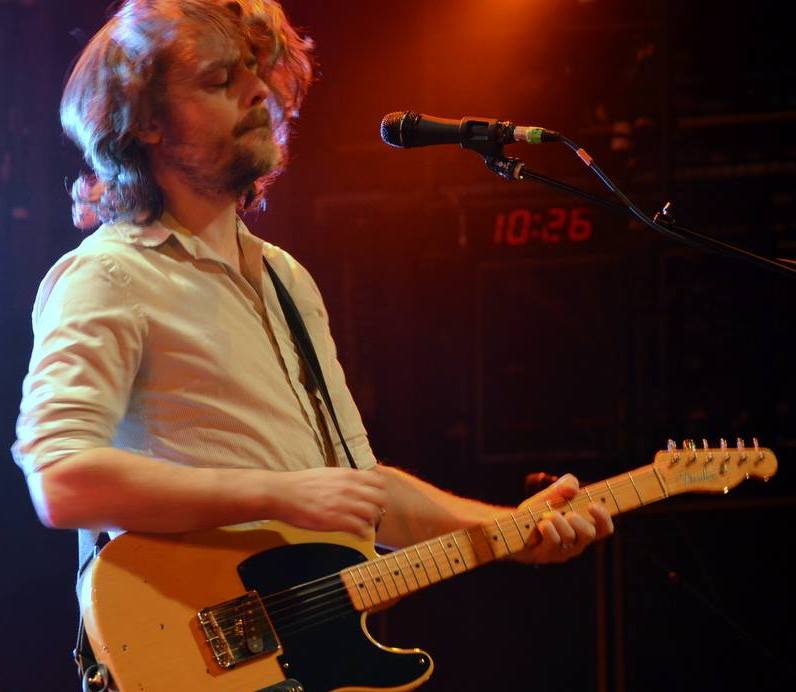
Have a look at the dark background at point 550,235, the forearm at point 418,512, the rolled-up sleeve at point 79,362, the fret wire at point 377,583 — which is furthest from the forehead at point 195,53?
the dark background at point 550,235

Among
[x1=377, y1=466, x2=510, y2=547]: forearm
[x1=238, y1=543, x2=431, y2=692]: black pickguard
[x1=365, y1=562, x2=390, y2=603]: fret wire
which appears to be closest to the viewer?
[x1=238, y1=543, x2=431, y2=692]: black pickguard

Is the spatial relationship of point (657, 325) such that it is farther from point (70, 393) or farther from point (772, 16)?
point (70, 393)

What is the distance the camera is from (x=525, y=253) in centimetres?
499

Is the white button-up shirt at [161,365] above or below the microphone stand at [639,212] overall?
below

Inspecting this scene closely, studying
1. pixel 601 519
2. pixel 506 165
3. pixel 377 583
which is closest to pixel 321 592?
pixel 377 583

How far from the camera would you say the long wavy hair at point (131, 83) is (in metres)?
2.32

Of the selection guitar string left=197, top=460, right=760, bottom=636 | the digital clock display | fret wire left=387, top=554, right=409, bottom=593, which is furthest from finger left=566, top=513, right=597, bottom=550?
the digital clock display

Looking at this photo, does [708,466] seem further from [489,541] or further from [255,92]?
[255,92]

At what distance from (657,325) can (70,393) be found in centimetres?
370

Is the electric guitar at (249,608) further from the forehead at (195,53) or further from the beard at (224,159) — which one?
the forehead at (195,53)

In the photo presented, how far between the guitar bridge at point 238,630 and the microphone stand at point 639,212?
1036 millimetres

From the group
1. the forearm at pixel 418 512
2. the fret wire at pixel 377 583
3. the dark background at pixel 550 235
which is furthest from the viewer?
the dark background at pixel 550 235

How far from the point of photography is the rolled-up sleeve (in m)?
1.88

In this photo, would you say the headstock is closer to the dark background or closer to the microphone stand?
the microphone stand
